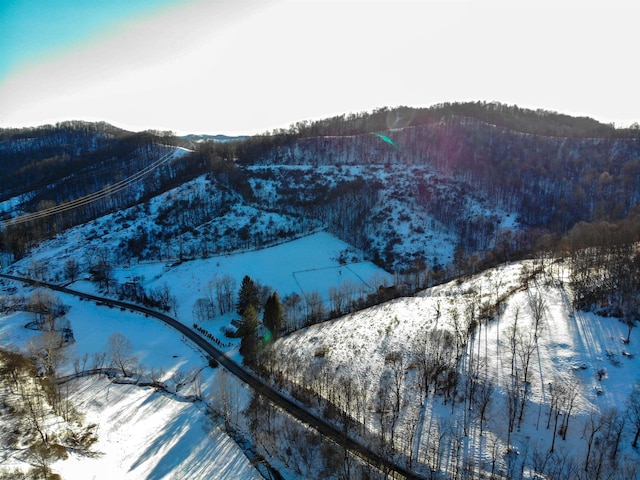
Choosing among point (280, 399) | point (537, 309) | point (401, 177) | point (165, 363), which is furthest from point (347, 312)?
point (401, 177)

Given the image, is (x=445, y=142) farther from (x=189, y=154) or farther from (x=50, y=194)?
(x=50, y=194)

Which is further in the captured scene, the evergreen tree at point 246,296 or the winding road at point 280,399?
the evergreen tree at point 246,296

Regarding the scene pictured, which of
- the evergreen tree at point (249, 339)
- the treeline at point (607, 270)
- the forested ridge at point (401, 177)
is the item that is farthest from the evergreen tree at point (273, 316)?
the forested ridge at point (401, 177)

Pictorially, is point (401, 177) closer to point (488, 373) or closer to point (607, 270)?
point (607, 270)

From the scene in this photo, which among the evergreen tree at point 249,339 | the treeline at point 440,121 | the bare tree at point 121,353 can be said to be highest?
the treeline at point 440,121

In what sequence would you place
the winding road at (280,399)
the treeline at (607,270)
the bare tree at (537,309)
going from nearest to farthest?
the winding road at (280,399), the treeline at (607,270), the bare tree at (537,309)

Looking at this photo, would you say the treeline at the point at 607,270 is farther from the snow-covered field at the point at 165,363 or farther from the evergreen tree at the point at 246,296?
the evergreen tree at the point at 246,296

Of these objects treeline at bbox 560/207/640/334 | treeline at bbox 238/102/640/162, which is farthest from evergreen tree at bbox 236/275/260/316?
treeline at bbox 238/102/640/162

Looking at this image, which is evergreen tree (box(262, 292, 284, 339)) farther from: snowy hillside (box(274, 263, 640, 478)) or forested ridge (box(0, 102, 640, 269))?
forested ridge (box(0, 102, 640, 269))
